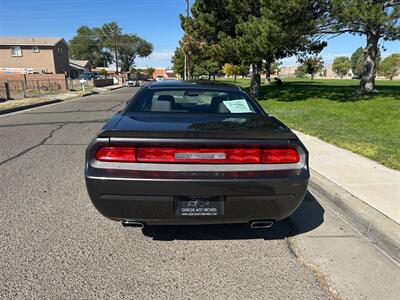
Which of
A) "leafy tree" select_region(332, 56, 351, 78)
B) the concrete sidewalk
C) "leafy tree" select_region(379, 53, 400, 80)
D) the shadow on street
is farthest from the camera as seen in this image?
"leafy tree" select_region(332, 56, 351, 78)

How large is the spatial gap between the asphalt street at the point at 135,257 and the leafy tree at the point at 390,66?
→ 106080mm

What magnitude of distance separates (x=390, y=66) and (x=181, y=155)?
4251 inches

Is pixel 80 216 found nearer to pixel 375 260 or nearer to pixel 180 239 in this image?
pixel 180 239

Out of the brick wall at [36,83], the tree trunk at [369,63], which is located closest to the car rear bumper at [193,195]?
the tree trunk at [369,63]

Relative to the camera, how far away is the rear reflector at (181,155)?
8.79 ft

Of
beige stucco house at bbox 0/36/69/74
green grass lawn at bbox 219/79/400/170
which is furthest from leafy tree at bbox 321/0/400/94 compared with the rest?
beige stucco house at bbox 0/36/69/74

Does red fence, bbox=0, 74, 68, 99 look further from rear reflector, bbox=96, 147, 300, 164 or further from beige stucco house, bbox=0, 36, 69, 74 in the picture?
rear reflector, bbox=96, 147, 300, 164

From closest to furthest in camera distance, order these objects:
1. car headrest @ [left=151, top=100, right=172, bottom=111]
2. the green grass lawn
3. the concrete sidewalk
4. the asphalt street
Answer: the asphalt street
the concrete sidewalk
car headrest @ [left=151, top=100, right=172, bottom=111]
the green grass lawn

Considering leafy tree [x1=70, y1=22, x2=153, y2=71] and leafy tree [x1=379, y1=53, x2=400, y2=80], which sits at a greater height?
leafy tree [x1=70, y1=22, x2=153, y2=71]

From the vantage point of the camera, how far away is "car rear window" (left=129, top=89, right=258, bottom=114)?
385cm

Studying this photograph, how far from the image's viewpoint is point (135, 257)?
2.92 meters

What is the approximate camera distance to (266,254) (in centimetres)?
302

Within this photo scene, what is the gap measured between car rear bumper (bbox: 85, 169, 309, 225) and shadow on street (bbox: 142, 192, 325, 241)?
1.79 ft

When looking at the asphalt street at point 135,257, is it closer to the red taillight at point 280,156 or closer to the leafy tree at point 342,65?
the red taillight at point 280,156
